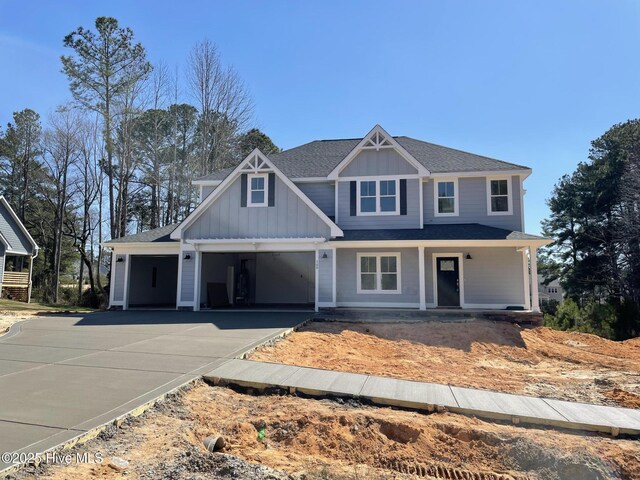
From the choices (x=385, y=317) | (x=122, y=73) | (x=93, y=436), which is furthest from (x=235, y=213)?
(x=122, y=73)

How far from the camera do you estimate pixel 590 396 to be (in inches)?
254

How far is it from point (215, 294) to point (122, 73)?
1612 centimetres

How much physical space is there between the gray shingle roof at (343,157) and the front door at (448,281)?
11.7 ft

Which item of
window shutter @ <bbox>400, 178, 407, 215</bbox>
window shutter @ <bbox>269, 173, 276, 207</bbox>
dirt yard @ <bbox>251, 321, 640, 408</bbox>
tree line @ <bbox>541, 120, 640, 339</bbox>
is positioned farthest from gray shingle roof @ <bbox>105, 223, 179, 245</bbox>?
tree line @ <bbox>541, 120, 640, 339</bbox>

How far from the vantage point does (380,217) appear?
640 inches

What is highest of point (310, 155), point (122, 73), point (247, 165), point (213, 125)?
point (122, 73)

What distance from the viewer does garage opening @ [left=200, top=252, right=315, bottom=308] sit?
19938 mm

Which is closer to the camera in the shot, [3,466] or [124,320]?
[3,466]

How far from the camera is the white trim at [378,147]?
51.9 feet

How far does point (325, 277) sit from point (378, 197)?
12.8 ft

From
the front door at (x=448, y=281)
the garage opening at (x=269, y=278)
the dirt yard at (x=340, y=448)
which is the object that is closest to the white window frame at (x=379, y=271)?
the front door at (x=448, y=281)

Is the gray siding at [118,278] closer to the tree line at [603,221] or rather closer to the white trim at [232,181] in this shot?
the white trim at [232,181]

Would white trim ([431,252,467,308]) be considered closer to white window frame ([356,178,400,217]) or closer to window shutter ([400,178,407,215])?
window shutter ([400,178,407,215])

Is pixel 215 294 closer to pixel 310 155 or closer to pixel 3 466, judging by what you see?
pixel 310 155
